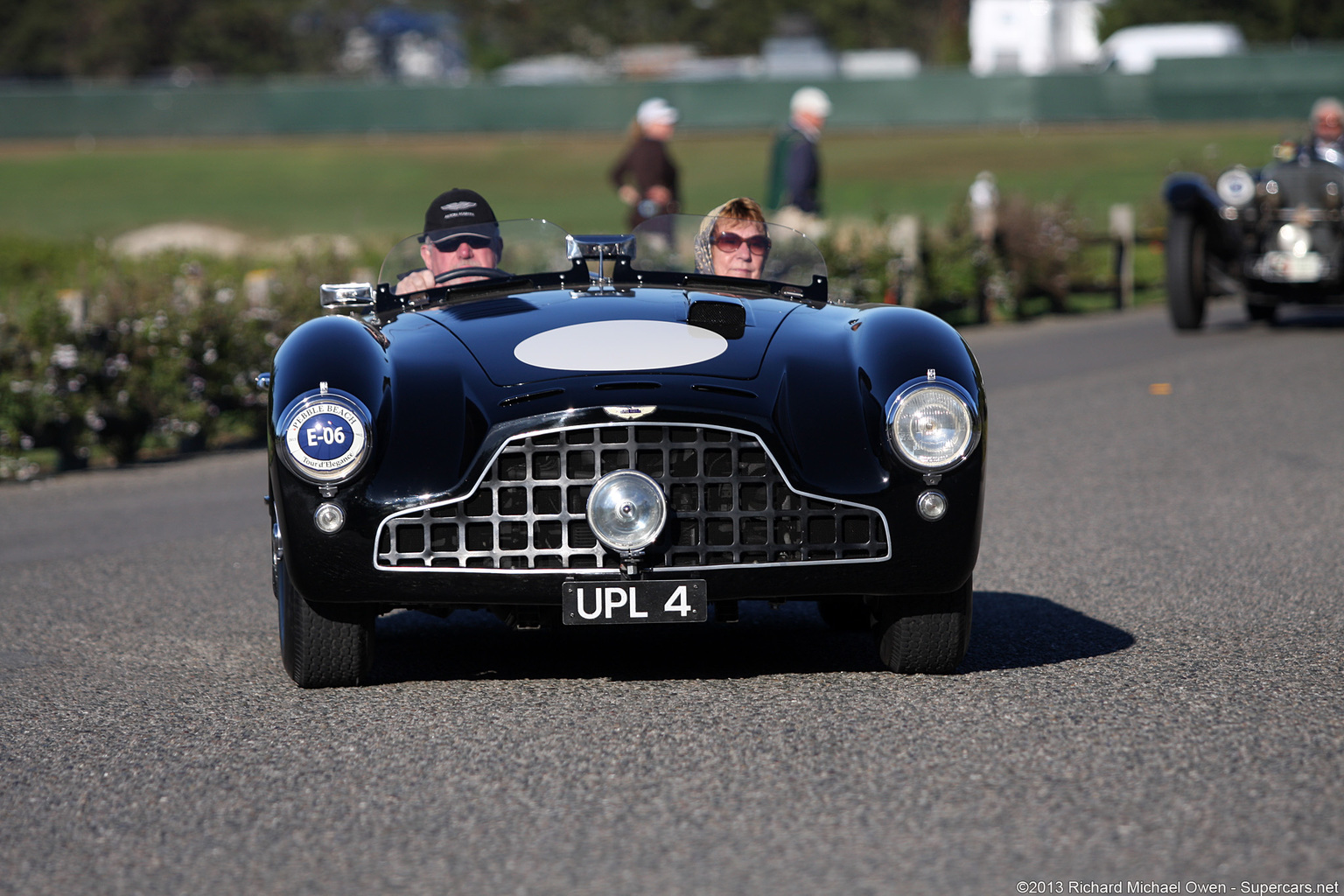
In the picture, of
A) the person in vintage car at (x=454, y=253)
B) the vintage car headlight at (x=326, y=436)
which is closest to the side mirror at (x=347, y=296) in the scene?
the person in vintage car at (x=454, y=253)

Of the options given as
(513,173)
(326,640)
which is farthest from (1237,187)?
(513,173)

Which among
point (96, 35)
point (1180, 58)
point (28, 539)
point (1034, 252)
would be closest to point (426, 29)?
point (96, 35)

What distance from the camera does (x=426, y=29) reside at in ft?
356

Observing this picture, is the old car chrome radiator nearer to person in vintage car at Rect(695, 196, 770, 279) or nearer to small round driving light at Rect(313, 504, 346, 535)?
small round driving light at Rect(313, 504, 346, 535)

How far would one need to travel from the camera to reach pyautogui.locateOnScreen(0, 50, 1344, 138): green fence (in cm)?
4303

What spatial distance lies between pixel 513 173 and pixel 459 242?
3936 centimetres

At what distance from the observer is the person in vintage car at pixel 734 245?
559cm

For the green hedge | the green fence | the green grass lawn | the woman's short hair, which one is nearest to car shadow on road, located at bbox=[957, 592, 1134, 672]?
the woman's short hair

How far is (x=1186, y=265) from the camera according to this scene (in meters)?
14.4

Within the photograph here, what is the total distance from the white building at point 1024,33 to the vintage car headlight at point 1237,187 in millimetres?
46124

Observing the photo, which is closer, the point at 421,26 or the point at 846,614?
the point at 846,614

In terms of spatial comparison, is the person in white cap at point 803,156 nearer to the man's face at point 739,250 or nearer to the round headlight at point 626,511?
the man's face at point 739,250

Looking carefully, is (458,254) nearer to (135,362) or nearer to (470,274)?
(470,274)

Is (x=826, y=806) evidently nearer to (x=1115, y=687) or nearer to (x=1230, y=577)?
(x=1115, y=687)
